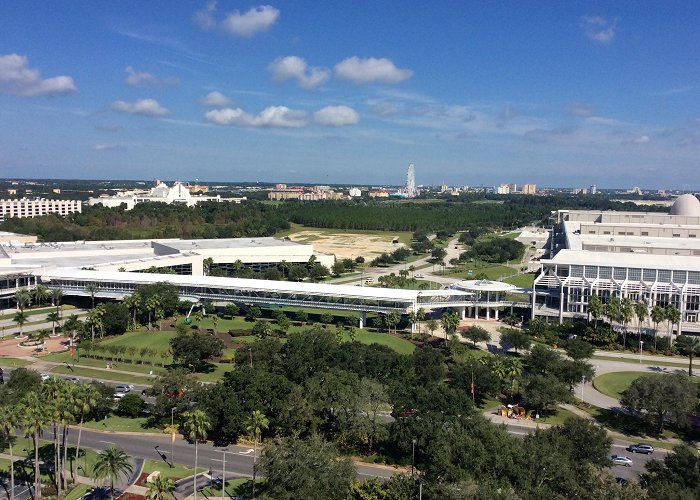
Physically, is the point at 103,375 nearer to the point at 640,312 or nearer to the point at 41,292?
the point at 41,292

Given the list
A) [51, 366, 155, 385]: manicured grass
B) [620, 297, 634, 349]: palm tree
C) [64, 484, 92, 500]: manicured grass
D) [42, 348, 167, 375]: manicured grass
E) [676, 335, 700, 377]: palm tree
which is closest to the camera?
[64, 484, 92, 500]: manicured grass

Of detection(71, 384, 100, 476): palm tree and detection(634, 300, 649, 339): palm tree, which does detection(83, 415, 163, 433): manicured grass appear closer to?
detection(71, 384, 100, 476): palm tree

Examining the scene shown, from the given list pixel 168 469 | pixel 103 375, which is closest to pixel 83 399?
pixel 168 469

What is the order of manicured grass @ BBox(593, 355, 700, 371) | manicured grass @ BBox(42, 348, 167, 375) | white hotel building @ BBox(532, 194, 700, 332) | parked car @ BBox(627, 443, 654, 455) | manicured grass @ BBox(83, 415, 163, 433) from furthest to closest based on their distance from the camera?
white hotel building @ BBox(532, 194, 700, 332), manicured grass @ BBox(593, 355, 700, 371), manicured grass @ BBox(42, 348, 167, 375), manicured grass @ BBox(83, 415, 163, 433), parked car @ BBox(627, 443, 654, 455)

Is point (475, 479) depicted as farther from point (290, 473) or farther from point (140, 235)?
point (140, 235)

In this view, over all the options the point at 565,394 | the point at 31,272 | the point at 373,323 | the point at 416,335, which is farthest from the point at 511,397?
the point at 31,272

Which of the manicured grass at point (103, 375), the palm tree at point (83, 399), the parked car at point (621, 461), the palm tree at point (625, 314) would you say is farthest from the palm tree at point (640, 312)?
the palm tree at point (83, 399)

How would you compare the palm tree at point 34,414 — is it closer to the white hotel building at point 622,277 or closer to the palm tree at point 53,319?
the palm tree at point 53,319

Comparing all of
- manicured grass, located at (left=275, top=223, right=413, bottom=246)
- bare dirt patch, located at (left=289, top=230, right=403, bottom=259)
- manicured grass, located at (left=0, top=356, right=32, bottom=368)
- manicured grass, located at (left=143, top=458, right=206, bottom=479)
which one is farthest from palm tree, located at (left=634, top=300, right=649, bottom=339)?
manicured grass, located at (left=275, top=223, right=413, bottom=246)
